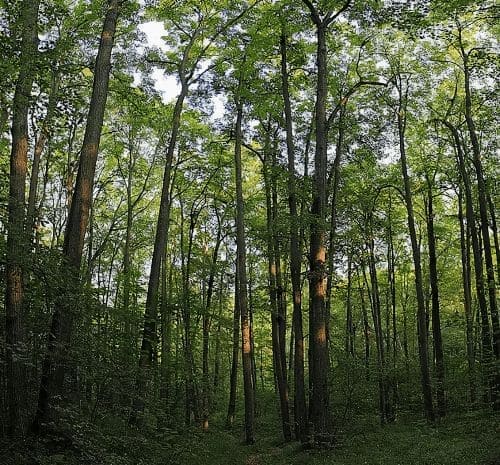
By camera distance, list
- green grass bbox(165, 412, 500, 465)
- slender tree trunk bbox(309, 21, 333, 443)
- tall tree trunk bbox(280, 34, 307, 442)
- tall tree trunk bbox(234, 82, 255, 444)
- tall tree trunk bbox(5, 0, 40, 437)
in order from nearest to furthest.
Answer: tall tree trunk bbox(5, 0, 40, 437)
green grass bbox(165, 412, 500, 465)
slender tree trunk bbox(309, 21, 333, 443)
tall tree trunk bbox(280, 34, 307, 442)
tall tree trunk bbox(234, 82, 255, 444)

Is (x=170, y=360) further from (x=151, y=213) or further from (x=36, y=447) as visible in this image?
(x=151, y=213)

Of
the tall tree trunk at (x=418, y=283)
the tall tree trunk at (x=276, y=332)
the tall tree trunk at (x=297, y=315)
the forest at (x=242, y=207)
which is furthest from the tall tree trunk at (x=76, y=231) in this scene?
the tall tree trunk at (x=418, y=283)

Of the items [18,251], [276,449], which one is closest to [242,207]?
[276,449]

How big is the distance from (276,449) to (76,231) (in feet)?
35.3

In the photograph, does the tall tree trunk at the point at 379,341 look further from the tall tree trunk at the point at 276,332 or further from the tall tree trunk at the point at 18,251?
the tall tree trunk at the point at 18,251

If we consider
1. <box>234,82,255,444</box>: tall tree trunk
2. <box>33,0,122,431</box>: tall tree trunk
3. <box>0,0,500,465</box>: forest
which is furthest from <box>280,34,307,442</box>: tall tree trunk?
<box>33,0,122,431</box>: tall tree trunk

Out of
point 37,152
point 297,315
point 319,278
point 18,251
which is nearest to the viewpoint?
point 18,251

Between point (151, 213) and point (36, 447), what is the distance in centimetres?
2436

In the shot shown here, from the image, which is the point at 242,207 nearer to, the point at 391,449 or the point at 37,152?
the point at 37,152

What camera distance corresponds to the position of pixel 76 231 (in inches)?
323

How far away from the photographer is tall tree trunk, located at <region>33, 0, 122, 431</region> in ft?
23.4

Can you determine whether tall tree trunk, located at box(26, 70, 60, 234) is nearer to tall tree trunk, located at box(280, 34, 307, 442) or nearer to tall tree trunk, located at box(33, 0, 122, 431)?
tall tree trunk, located at box(33, 0, 122, 431)

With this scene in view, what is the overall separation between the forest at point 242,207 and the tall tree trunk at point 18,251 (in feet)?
0.10

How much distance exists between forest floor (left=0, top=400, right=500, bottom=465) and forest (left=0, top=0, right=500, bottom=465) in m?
0.06
